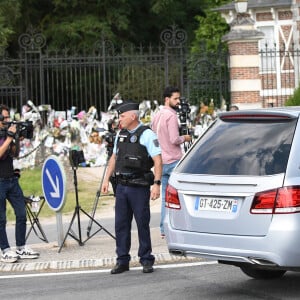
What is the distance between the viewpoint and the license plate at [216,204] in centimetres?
790

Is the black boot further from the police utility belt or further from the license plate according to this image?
the license plate

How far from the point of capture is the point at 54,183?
37.9 ft

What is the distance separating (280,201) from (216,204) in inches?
25.7

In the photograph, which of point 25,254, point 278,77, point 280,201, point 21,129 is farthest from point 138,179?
point 278,77

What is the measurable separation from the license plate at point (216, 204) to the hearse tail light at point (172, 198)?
27cm

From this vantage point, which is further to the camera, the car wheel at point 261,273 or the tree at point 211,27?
the tree at point 211,27

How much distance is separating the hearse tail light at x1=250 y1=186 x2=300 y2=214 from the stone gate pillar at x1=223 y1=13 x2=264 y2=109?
1555 cm

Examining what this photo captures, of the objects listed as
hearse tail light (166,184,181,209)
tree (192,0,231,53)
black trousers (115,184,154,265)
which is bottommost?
black trousers (115,184,154,265)

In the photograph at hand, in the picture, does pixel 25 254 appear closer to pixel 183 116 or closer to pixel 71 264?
pixel 71 264

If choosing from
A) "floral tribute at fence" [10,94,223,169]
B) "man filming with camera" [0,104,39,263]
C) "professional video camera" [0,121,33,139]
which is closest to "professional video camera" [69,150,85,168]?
"professional video camera" [0,121,33,139]

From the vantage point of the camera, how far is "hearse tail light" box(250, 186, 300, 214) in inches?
299

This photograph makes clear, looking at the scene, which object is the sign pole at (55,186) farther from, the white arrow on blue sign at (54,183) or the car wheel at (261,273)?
the car wheel at (261,273)

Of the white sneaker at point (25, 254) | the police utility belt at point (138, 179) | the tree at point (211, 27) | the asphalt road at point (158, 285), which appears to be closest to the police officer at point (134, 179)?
the police utility belt at point (138, 179)

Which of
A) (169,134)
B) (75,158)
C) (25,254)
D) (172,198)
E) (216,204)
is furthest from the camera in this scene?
(75,158)
